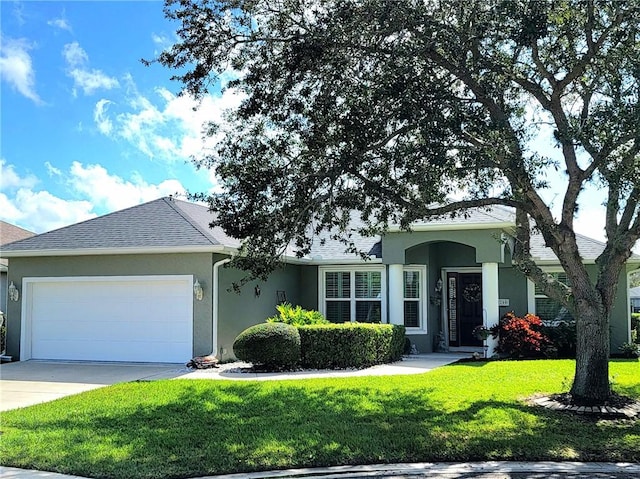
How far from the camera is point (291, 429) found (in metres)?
8.12

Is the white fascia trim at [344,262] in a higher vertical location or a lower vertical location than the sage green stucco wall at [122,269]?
higher

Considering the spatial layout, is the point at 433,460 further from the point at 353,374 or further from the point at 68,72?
the point at 68,72

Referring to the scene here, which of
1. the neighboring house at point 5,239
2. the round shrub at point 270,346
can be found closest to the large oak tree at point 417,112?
the round shrub at point 270,346

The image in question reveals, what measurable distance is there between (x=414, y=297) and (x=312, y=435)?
10980mm

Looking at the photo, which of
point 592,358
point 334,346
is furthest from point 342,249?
point 592,358

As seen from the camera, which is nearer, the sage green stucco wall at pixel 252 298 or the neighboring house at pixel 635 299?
the sage green stucco wall at pixel 252 298

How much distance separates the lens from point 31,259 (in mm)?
17094

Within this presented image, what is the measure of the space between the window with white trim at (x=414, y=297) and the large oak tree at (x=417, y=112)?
26.0 ft

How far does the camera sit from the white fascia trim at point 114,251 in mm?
15078

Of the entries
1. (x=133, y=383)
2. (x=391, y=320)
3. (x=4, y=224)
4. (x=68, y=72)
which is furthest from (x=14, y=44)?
(x=4, y=224)

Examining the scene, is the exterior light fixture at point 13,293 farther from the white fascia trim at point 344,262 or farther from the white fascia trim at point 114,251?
the white fascia trim at point 344,262

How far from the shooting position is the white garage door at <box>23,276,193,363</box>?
50.9 feet

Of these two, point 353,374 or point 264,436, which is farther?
point 353,374

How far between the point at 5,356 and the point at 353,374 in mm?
9914
